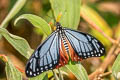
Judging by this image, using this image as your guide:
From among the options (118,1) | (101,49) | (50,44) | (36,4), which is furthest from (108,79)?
(118,1)

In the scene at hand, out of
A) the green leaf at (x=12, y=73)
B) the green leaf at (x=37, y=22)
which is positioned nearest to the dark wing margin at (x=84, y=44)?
the green leaf at (x=37, y=22)

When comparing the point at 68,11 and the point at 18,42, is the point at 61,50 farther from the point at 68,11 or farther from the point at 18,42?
the point at 68,11

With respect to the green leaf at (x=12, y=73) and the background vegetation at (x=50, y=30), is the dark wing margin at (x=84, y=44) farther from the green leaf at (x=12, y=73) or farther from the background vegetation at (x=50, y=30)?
the green leaf at (x=12, y=73)

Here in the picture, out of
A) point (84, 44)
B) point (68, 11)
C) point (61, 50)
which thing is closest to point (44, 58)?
point (61, 50)

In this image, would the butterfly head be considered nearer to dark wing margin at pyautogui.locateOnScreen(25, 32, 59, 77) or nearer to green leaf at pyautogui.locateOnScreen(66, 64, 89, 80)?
dark wing margin at pyautogui.locateOnScreen(25, 32, 59, 77)

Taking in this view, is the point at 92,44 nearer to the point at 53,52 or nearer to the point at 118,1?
the point at 53,52

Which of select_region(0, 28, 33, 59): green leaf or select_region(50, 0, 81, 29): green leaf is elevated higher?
select_region(50, 0, 81, 29): green leaf

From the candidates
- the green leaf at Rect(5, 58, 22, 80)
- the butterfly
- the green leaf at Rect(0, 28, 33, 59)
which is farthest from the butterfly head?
the green leaf at Rect(5, 58, 22, 80)
